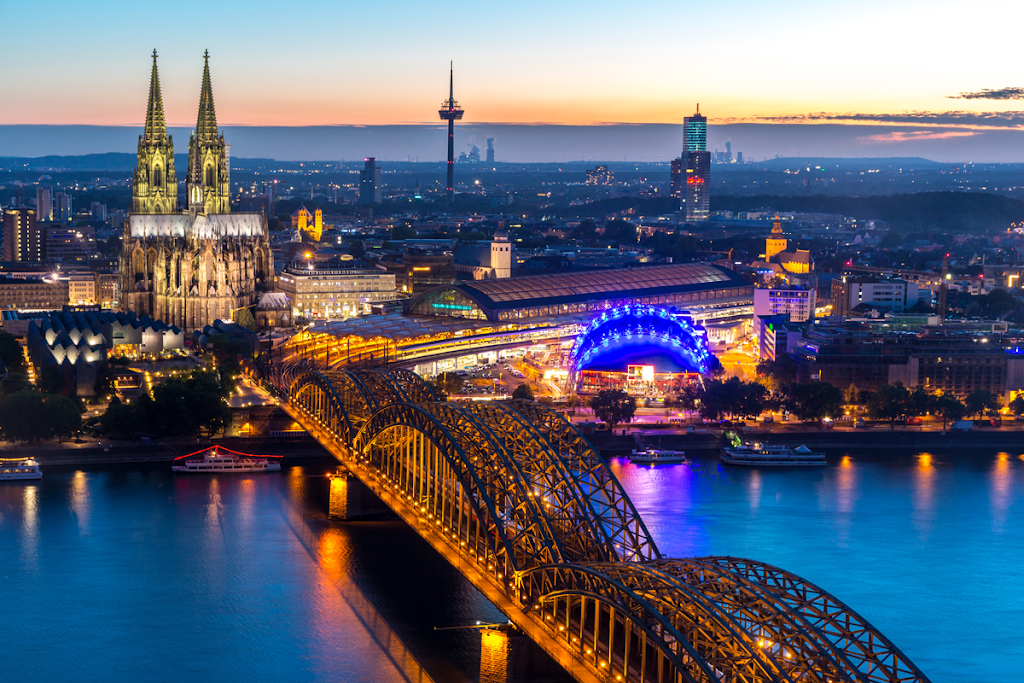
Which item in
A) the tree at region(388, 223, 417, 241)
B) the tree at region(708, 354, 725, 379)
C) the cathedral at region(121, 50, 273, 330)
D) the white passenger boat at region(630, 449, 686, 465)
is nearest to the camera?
the white passenger boat at region(630, 449, 686, 465)

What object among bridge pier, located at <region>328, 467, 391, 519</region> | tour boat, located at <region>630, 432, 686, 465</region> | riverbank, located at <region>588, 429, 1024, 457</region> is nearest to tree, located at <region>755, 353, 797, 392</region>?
riverbank, located at <region>588, 429, 1024, 457</region>

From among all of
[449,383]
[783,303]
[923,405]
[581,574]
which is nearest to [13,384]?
[449,383]

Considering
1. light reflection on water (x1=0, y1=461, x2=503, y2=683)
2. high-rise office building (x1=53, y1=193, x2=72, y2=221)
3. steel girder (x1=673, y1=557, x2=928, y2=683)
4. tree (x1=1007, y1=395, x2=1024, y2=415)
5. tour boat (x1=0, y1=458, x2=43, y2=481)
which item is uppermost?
high-rise office building (x1=53, y1=193, x2=72, y2=221)

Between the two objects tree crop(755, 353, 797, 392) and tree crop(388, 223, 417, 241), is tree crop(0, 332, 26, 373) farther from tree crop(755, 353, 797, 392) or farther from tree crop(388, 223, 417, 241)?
tree crop(388, 223, 417, 241)

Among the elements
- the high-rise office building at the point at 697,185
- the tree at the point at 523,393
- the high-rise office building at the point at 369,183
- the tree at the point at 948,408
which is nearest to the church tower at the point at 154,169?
the tree at the point at 523,393

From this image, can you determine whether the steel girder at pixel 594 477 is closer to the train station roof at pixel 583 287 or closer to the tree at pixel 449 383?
the tree at pixel 449 383

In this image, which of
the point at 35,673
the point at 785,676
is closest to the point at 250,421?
the point at 35,673

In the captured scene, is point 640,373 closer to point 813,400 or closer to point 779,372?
point 779,372
